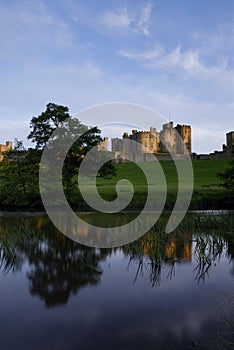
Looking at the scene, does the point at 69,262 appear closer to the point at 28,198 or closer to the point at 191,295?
the point at 191,295

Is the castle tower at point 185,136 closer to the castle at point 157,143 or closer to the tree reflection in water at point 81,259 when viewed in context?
the castle at point 157,143

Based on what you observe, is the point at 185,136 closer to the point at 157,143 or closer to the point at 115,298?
the point at 157,143

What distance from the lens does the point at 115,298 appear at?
805cm

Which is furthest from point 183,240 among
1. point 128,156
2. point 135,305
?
point 128,156

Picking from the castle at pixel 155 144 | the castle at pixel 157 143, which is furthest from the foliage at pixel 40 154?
the castle at pixel 157 143

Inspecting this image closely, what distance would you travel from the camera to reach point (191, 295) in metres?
8.18

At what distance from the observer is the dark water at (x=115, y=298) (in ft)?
19.4

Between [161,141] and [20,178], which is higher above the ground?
[161,141]

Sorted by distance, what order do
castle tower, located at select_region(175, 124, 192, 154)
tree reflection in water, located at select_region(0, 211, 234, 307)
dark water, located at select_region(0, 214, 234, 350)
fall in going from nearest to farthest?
dark water, located at select_region(0, 214, 234, 350), tree reflection in water, located at select_region(0, 211, 234, 307), castle tower, located at select_region(175, 124, 192, 154)

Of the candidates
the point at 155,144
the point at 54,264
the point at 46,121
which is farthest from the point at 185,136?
the point at 54,264

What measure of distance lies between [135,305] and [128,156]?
102489 mm

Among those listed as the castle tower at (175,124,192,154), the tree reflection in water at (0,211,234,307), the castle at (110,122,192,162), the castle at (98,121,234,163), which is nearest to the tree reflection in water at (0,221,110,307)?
the tree reflection in water at (0,211,234,307)

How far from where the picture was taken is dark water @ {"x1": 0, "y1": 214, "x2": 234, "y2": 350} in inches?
233

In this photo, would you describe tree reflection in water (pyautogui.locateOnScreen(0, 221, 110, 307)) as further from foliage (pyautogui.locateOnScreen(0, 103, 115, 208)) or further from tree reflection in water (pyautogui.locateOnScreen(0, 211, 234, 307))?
foliage (pyautogui.locateOnScreen(0, 103, 115, 208))
